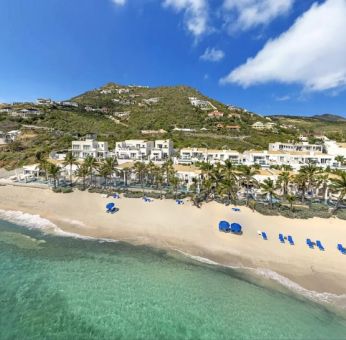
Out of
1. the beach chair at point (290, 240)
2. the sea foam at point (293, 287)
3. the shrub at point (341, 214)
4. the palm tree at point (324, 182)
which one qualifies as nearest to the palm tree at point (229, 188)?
the beach chair at point (290, 240)

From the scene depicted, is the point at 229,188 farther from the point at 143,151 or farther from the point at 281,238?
the point at 143,151

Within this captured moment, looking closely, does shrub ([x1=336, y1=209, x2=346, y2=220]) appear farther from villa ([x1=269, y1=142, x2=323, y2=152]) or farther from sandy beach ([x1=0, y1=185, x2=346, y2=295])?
villa ([x1=269, y1=142, x2=323, y2=152])

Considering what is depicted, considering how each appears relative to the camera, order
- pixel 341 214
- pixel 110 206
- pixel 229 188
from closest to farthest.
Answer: pixel 341 214, pixel 110 206, pixel 229 188

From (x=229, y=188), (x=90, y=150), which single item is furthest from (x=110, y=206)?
(x=90, y=150)

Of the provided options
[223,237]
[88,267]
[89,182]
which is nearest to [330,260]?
[223,237]

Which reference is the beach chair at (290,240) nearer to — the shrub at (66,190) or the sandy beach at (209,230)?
the sandy beach at (209,230)

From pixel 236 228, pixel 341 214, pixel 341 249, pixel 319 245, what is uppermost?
pixel 341 214

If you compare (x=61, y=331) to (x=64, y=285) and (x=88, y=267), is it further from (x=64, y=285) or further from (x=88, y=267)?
(x=88, y=267)
